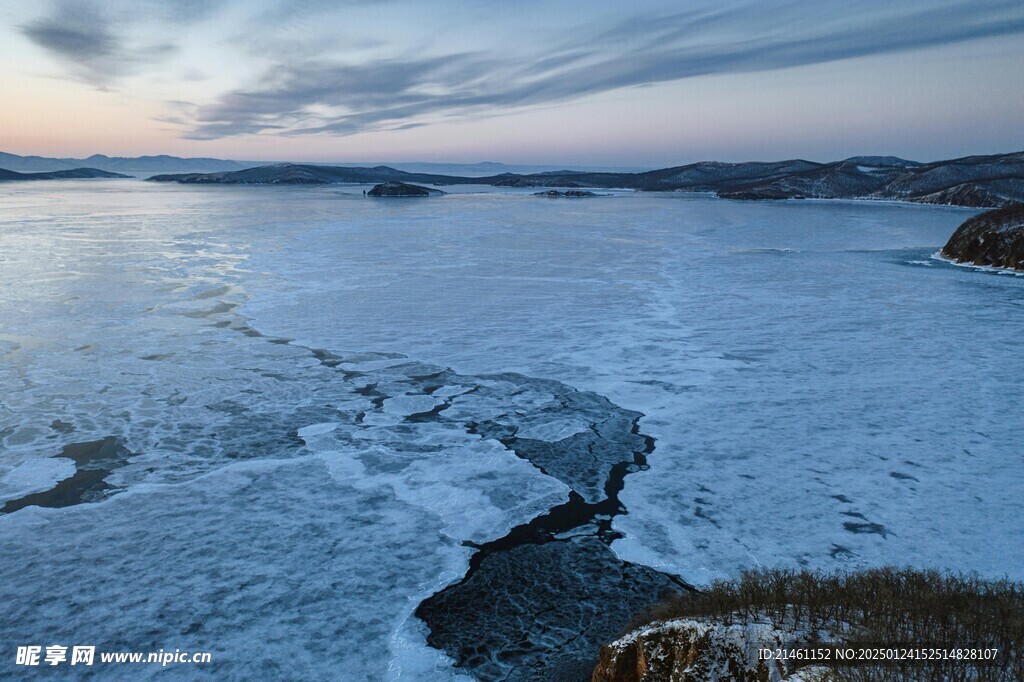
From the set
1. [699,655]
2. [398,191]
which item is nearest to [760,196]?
[398,191]

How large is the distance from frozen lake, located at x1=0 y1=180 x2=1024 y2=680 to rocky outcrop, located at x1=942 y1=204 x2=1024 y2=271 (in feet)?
28.6

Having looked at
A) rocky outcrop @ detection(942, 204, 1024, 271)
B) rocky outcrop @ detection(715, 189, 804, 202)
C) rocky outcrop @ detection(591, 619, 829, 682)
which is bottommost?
rocky outcrop @ detection(591, 619, 829, 682)

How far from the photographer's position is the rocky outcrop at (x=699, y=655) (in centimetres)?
386

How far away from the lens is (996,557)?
6.40 metres

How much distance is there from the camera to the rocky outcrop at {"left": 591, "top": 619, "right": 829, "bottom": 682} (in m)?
3.86

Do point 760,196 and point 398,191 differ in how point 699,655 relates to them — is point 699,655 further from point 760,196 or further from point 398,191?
point 398,191

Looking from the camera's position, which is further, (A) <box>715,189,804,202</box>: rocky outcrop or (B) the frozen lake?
(A) <box>715,189,804,202</box>: rocky outcrop

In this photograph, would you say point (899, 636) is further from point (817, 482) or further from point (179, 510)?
point (179, 510)

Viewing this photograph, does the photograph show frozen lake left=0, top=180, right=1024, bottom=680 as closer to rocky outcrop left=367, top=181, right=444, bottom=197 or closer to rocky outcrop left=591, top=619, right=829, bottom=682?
rocky outcrop left=591, top=619, right=829, bottom=682

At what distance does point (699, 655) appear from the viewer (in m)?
4.08

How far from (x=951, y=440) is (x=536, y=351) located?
799 cm

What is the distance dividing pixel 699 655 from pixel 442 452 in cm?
572

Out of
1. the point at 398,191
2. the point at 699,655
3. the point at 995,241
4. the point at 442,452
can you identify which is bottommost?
the point at 442,452

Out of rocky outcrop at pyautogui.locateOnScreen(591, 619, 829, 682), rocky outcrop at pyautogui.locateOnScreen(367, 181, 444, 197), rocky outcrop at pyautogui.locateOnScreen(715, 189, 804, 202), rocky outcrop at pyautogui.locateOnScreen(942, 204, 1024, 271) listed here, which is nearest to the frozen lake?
rocky outcrop at pyautogui.locateOnScreen(591, 619, 829, 682)
